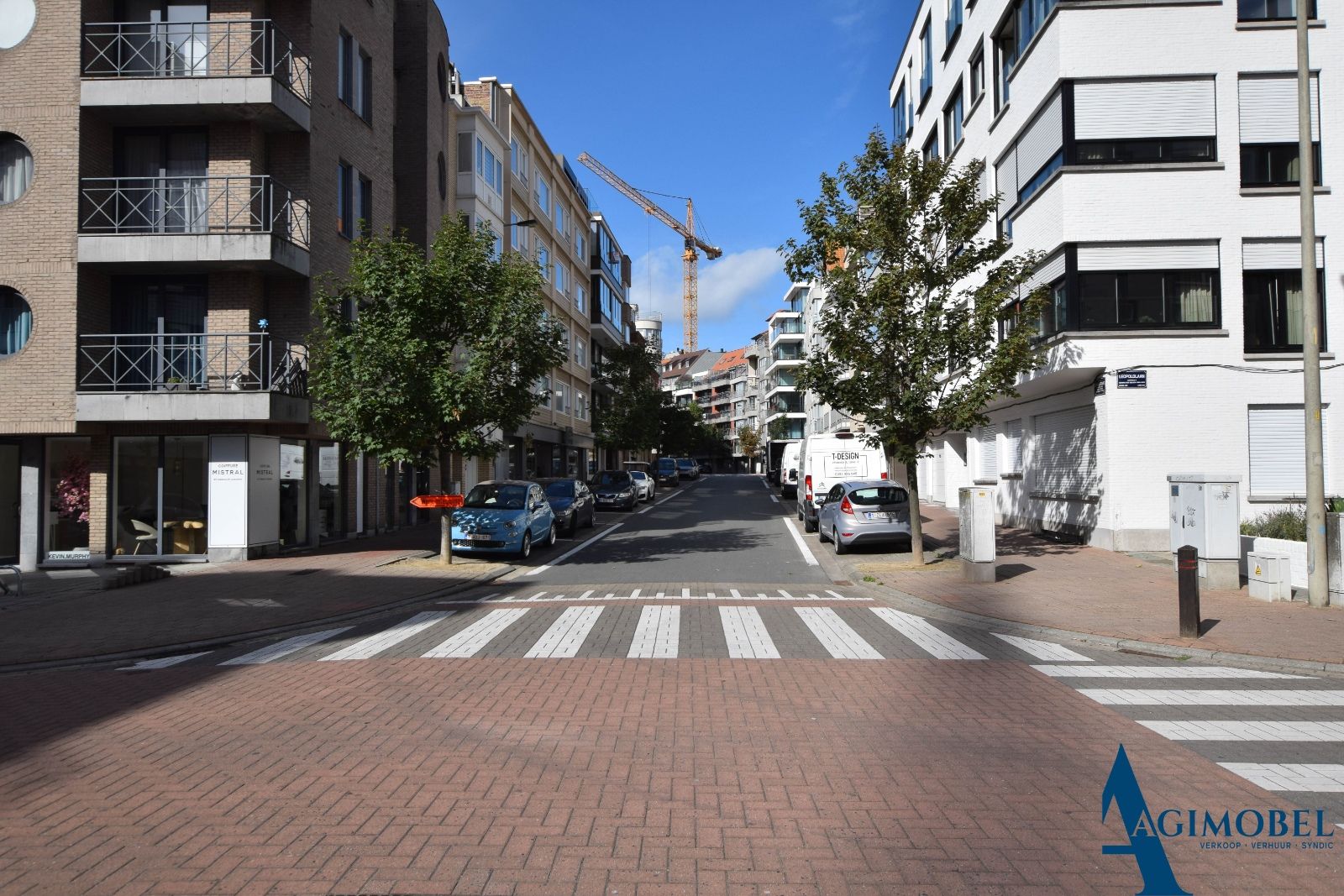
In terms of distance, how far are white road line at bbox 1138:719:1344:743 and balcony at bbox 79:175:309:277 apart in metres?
16.9

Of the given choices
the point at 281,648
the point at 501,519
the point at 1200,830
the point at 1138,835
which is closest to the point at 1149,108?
the point at 501,519

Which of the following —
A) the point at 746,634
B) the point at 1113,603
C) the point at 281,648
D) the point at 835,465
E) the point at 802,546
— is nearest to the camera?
the point at 281,648

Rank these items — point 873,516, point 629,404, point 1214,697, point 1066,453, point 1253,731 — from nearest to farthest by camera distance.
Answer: point 1253,731 < point 1214,697 < point 873,516 < point 1066,453 < point 629,404

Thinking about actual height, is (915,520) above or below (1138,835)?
above

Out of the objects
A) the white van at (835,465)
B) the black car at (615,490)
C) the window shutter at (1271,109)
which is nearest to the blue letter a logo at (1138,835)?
the window shutter at (1271,109)

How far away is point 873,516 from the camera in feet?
61.3

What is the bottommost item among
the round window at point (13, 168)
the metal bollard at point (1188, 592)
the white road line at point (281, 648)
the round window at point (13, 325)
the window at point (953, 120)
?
the white road line at point (281, 648)

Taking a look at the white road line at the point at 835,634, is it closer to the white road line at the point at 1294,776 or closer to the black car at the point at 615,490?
the white road line at the point at 1294,776

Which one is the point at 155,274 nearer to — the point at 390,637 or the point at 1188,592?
the point at 390,637

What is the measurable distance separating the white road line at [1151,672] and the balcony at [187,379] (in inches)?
577

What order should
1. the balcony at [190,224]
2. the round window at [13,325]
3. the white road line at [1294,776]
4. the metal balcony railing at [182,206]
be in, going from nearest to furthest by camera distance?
the white road line at [1294,776], the balcony at [190,224], the round window at [13,325], the metal balcony railing at [182,206]

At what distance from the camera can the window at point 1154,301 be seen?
17.5 metres

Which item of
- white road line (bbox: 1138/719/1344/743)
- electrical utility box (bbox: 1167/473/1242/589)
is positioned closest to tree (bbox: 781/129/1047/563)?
electrical utility box (bbox: 1167/473/1242/589)

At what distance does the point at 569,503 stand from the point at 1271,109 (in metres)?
18.6
